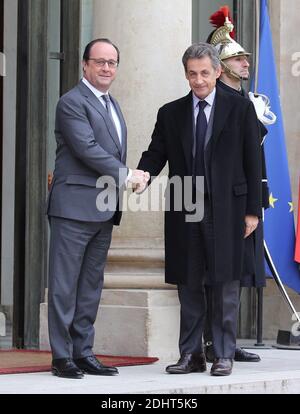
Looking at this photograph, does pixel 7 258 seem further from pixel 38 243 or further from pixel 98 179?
pixel 98 179

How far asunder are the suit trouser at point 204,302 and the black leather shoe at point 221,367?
3 cm

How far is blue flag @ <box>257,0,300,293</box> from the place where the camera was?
10.3 m

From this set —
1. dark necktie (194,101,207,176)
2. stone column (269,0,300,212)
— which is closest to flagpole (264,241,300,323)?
stone column (269,0,300,212)

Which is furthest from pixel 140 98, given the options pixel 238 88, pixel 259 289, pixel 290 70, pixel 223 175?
pixel 290 70

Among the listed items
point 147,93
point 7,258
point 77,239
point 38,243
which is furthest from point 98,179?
point 7,258

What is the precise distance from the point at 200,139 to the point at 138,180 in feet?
1.67

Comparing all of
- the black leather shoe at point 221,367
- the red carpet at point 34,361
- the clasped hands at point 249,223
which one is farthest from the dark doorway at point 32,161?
the clasped hands at point 249,223

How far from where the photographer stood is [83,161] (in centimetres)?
753

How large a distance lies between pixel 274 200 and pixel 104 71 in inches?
121

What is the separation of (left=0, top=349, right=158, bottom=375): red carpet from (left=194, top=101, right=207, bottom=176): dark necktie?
127 centimetres

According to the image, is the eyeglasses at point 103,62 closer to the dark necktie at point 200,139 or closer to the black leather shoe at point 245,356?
the dark necktie at point 200,139

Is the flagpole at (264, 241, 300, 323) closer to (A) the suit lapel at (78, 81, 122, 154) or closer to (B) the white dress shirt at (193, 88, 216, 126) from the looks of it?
(B) the white dress shirt at (193, 88, 216, 126)

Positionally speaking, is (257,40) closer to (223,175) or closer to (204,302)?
(223,175)

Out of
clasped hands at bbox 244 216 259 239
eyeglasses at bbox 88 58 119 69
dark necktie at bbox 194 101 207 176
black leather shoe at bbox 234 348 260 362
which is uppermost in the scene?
eyeglasses at bbox 88 58 119 69
